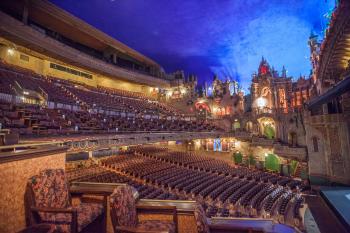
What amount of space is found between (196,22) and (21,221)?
24.1 metres

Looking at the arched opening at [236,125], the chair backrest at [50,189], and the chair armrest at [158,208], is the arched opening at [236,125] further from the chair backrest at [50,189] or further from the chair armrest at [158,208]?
the chair backrest at [50,189]

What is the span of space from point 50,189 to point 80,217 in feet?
1.61

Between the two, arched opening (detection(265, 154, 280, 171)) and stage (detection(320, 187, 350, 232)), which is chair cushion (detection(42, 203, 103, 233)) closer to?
stage (detection(320, 187, 350, 232))

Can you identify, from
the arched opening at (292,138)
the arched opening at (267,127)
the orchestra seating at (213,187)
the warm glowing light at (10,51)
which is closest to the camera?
the orchestra seating at (213,187)

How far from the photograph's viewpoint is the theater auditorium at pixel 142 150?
2.22m

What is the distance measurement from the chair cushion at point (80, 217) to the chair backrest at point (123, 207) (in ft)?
1.67

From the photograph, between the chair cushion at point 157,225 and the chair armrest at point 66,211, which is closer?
the chair armrest at point 66,211

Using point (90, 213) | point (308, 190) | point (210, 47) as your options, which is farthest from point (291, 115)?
point (90, 213)

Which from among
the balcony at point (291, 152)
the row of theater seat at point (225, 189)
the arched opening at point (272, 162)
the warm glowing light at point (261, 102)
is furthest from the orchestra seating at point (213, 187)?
the warm glowing light at point (261, 102)

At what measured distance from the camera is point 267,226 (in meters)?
2.12

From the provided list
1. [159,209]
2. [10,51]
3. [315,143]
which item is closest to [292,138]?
[315,143]

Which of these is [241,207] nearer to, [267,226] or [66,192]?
[267,226]

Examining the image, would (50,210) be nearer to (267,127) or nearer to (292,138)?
(292,138)

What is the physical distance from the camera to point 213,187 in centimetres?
923
